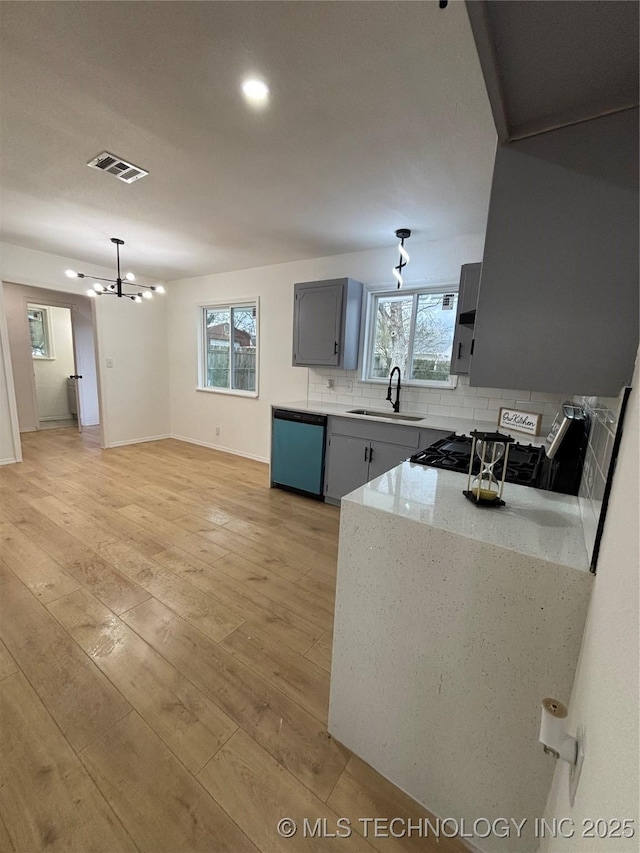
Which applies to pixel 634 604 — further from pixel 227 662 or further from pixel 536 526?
pixel 227 662

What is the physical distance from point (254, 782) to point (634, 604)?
132cm

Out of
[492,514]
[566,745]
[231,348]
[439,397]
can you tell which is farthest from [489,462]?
[231,348]

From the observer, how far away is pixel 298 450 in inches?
139

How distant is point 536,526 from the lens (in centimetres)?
100

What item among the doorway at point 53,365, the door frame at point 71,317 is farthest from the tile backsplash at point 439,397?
the doorway at point 53,365

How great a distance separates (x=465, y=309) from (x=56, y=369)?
732 centimetres

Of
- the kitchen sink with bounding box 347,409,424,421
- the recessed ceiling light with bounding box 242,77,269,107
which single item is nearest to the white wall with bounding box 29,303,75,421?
the kitchen sink with bounding box 347,409,424,421

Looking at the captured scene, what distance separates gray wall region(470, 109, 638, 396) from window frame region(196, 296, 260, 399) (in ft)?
12.8

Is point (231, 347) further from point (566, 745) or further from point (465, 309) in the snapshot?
point (566, 745)

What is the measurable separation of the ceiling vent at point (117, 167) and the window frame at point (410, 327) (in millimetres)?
2215

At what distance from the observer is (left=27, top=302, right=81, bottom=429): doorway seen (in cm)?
629

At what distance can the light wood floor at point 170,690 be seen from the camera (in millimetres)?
1038

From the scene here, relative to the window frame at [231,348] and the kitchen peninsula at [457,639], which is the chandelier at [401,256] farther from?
the kitchen peninsula at [457,639]

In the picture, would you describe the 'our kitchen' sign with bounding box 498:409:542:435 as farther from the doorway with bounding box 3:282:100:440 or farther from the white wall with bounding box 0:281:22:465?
the doorway with bounding box 3:282:100:440
